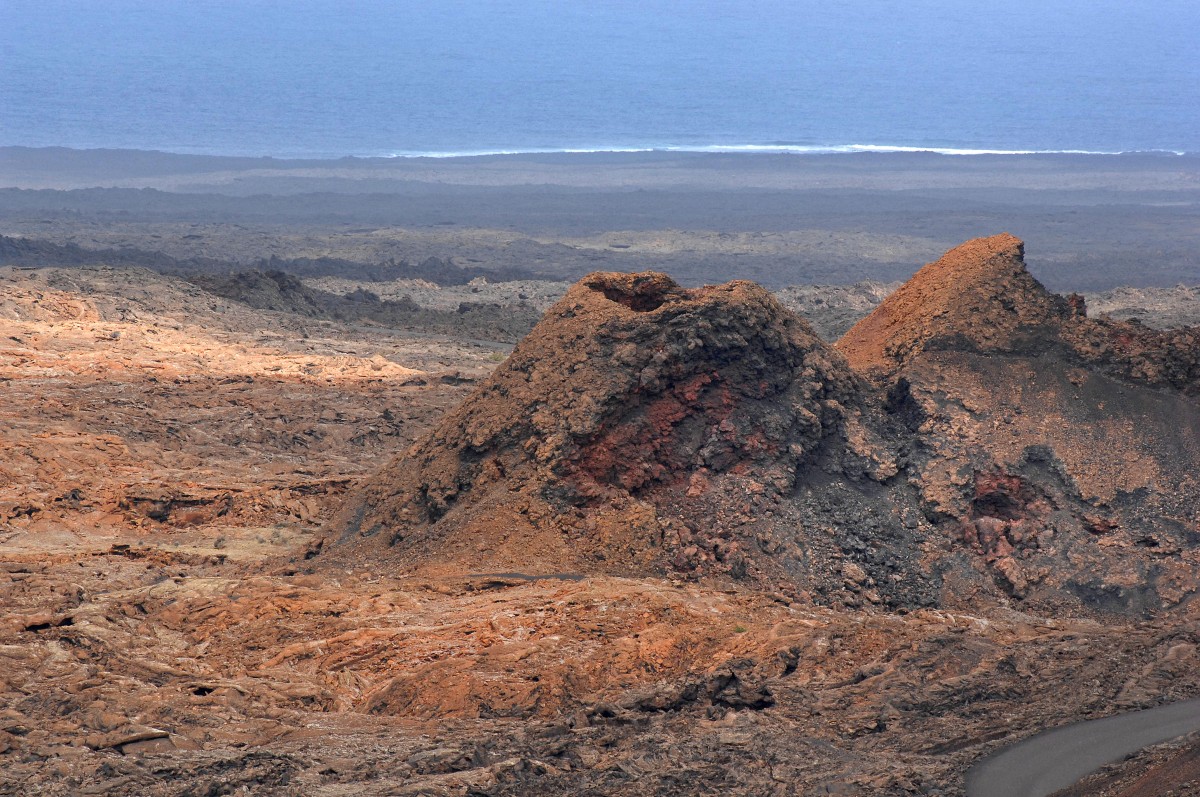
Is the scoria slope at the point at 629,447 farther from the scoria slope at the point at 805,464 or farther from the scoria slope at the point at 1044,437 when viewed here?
the scoria slope at the point at 1044,437

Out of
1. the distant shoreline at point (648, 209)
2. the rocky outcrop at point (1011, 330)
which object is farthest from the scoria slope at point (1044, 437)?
the distant shoreline at point (648, 209)

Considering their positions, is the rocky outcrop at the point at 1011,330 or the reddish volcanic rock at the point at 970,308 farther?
the reddish volcanic rock at the point at 970,308

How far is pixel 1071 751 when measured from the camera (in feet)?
27.7

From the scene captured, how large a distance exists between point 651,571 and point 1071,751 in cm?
440

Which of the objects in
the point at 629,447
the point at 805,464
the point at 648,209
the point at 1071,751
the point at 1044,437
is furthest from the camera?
the point at 648,209

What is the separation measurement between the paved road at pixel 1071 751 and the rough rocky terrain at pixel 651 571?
0.19m

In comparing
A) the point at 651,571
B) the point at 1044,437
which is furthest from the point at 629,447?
the point at 1044,437

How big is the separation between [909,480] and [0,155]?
3293 inches

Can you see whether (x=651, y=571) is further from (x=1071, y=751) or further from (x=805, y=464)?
(x=1071, y=751)

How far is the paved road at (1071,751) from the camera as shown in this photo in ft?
26.1

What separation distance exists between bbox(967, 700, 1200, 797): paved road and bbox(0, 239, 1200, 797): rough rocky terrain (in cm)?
19

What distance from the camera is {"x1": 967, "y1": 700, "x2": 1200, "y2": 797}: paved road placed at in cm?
795

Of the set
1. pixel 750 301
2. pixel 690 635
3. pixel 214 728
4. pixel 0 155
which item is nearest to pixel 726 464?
pixel 750 301

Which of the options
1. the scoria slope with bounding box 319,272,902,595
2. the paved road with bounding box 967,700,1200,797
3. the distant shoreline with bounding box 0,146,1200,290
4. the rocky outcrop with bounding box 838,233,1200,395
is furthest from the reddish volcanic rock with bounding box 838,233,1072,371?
the distant shoreline with bounding box 0,146,1200,290
